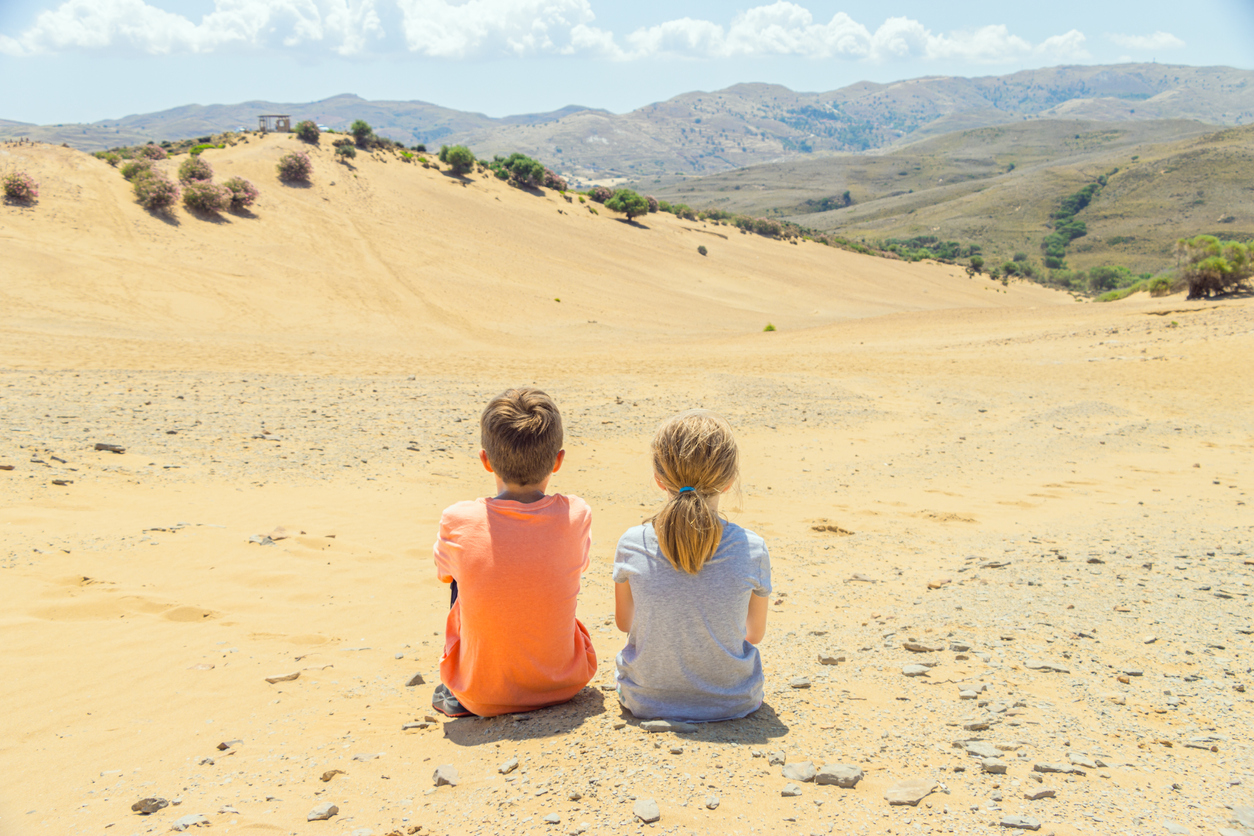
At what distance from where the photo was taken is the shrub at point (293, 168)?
114 ft

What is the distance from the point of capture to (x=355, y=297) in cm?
2486

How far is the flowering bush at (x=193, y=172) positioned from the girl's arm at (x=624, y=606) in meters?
32.6

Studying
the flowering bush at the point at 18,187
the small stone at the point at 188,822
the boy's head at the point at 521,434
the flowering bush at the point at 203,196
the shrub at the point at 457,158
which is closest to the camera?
the small stone at the point at 188,822

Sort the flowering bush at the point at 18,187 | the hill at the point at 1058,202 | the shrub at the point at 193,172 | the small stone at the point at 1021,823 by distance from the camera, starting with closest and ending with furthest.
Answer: the small stone at the point at 1021,823
the flowering bush at the point at 18,187
the shrub at the point at 193,172
the hill at the point at 1058,202

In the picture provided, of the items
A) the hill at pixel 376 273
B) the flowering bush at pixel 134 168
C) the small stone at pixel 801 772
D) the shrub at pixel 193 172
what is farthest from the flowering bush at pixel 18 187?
the small stone at pixel 801 772

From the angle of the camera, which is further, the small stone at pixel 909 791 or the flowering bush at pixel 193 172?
the flowering bush at pixel 193 172

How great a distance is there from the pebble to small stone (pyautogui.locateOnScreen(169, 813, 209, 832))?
0.14 metres

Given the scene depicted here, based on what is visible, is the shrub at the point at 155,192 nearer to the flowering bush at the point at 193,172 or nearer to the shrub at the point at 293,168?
the flowering bush at the point at 193,172

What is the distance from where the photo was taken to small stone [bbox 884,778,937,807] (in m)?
2.38

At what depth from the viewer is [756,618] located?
2.98m

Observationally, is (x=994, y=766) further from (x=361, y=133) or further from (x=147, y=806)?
(x=361, y=133)

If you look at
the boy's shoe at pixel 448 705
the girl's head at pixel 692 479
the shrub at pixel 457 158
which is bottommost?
the boy's shoe at pixel 448 705

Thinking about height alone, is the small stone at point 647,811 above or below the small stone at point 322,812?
above

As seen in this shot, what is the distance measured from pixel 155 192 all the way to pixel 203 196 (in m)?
1.70
